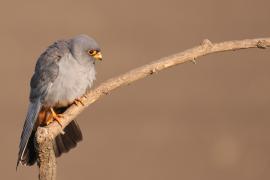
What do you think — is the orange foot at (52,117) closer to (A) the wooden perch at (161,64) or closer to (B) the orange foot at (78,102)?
(B) the orange foot at (78,102)

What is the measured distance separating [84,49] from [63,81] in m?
0.30

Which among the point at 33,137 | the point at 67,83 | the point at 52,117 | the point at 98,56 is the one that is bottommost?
the point at 33,137

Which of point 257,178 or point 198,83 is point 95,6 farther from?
point 257,178

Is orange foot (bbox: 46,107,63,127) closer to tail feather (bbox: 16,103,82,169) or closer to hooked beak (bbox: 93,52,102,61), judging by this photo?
tail feather (bbox: 16,103,82,169)

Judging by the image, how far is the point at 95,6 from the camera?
17438mm

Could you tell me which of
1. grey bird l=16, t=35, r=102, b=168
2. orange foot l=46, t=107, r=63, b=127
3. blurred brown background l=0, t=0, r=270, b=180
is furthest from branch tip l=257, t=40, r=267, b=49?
blurred brown background l=0, t=0, r=270, b=180

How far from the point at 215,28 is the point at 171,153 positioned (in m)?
3.99

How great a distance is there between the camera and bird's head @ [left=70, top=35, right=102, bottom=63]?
8422mm

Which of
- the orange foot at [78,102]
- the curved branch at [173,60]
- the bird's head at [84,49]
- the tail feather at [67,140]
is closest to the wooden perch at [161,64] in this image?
the curved branch at [173,60]

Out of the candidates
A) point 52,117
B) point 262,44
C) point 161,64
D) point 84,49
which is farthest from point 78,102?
point 262,44

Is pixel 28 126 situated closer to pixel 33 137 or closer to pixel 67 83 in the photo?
pixel 33 137

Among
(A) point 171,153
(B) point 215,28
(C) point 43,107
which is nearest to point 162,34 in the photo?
(B) point 215,28

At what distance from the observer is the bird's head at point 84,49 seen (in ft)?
27.6

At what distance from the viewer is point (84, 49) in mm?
8445
